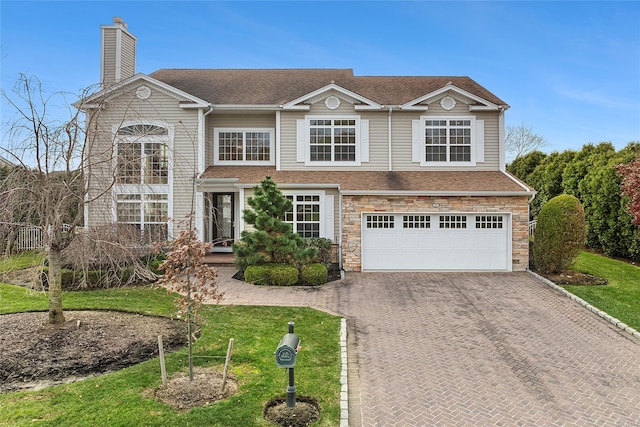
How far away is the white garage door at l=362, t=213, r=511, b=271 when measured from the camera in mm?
14211

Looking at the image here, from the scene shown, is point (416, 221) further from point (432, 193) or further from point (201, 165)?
point (201, 165)

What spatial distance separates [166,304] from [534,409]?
8507 millimetres

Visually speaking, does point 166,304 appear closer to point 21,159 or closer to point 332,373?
point 21,159

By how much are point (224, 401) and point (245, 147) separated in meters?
13.5

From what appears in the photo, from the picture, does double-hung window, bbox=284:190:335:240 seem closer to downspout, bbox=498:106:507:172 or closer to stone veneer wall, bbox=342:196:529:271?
stone veneer wall, bbox=342:196:529:271

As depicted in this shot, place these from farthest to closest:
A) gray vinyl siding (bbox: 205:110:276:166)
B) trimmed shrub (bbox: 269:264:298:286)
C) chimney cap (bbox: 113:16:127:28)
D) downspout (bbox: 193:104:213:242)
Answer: chimney cap (bbox: 113:16:127:28), gray vinyl siding (bbox: 205:110:276:166), downspout (bbox: 193:104:213:242), trimmed shrub (bbox: 269:264:298:286)

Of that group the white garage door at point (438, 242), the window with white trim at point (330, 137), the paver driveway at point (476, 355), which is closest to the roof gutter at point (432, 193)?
the white garage door at point (438, 242)

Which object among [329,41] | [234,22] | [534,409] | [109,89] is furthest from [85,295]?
[329,41]

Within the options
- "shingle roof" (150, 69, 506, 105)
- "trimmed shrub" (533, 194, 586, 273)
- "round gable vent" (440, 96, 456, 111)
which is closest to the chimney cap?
"shingle roof" (150, 69, 506, 105)

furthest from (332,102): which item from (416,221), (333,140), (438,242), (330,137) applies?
(438,242)

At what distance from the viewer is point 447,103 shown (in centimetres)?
1645

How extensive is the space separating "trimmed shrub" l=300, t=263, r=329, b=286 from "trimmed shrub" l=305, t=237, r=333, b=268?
4.50 feet

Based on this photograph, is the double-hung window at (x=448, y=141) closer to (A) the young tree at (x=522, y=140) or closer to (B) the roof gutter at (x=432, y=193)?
(B) the roof gutter at (x=432, y=193)

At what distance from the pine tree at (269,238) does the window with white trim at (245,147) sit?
4676 mm
